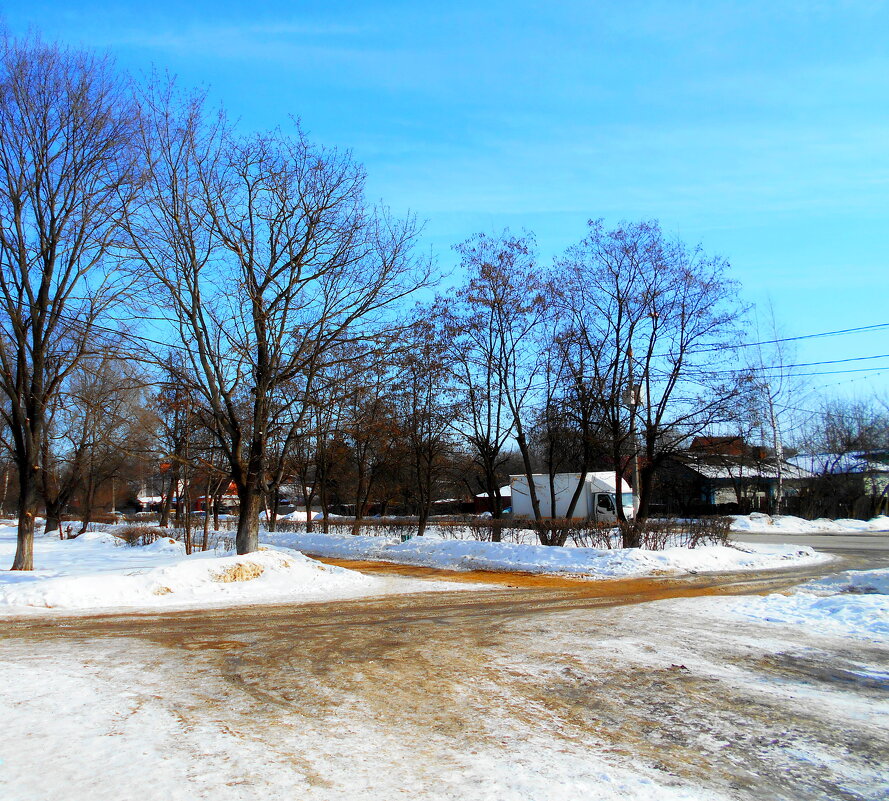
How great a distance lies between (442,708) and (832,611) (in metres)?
7.81

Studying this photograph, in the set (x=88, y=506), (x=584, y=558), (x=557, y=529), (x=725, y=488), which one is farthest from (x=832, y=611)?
(x=725, y=488)

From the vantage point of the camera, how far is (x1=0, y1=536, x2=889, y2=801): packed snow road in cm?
479

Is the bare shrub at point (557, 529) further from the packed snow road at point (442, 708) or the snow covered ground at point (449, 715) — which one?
the snow covered ground at point (449, 715)

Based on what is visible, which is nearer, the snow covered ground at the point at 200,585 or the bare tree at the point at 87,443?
the snow covered ground at the point at 200,585

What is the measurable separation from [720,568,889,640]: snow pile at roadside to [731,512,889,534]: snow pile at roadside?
90.9ft

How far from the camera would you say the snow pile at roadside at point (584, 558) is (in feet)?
66.2

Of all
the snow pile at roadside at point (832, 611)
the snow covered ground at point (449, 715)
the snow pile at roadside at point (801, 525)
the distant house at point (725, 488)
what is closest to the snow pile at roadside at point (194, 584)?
the snow covered ground at point (449, 715)

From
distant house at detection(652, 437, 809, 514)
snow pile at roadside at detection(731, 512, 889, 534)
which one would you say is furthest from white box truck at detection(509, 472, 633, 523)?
distant house at detection(652, 437, 809, 514)

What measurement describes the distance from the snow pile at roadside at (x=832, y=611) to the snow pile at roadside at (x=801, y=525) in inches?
1091

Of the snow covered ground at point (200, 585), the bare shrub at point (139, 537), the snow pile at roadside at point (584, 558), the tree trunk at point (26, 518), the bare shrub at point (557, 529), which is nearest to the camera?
the snow covered ground at point (200, 585)

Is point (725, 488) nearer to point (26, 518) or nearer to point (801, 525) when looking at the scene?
point (801, 525)

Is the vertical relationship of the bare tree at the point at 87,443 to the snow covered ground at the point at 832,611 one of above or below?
above

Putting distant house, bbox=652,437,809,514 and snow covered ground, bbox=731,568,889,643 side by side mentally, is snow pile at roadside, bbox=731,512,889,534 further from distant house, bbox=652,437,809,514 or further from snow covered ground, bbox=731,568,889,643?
snow covered ground, bbox=731,568,889,643

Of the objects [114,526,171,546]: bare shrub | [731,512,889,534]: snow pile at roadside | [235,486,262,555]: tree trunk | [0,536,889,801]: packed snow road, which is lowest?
[731,512,889,534]: snow pile at roadside
